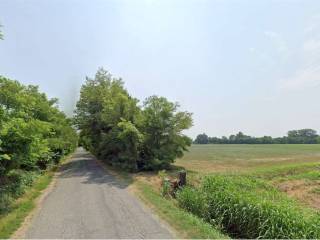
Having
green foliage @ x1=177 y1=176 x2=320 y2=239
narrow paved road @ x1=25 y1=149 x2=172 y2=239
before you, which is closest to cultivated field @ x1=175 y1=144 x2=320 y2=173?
green foliage @ x1=177 y1=176 x2=320 y2=239

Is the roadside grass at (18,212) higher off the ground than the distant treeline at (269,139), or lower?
lower

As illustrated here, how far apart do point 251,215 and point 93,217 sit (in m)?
5.20

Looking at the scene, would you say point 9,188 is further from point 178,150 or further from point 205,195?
point 178,150

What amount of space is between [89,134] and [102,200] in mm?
22544

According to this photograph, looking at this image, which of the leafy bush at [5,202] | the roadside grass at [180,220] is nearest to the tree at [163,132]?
the roadside grass at [180,220]

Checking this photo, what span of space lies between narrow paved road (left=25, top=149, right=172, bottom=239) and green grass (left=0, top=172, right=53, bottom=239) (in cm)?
43

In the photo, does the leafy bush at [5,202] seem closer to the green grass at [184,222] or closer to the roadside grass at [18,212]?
the roadside grass at [18,212]

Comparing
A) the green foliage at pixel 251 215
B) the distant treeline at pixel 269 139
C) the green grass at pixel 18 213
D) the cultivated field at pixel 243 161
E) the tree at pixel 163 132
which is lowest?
the green foliage at pixel 251 215

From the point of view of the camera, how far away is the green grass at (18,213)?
8898mm

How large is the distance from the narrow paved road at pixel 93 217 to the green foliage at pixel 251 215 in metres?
2.42

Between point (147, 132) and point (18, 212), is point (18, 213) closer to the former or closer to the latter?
point (18, 212)

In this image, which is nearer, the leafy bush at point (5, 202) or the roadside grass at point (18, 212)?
the roadside grass at point (18, 212)

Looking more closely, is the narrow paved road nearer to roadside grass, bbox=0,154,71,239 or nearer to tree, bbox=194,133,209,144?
roadside grass, bbox=0,154,71,239

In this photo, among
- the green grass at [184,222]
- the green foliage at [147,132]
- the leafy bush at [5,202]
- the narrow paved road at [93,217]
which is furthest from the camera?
the green foliage at [147,132]
